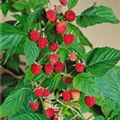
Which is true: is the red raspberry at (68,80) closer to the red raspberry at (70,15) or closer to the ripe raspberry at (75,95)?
the ripe raspberry at (75,95)

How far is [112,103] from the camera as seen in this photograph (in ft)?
2.28

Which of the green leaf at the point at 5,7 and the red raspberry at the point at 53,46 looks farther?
the green leaf at the point at 5,7

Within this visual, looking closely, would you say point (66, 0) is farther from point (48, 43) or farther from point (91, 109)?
point (91, 109)

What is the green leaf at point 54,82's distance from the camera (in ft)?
2.07

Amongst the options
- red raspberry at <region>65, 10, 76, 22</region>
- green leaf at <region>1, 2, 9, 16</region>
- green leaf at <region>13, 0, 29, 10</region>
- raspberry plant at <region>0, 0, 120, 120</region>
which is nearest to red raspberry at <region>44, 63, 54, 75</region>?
raspberry plant at <region>0, 0, 120, 120</region>

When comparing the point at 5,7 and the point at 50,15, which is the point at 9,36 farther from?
the point at 5,7

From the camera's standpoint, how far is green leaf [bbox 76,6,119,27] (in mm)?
608

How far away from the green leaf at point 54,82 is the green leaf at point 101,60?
70 mm

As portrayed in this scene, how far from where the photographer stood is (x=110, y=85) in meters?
0.68

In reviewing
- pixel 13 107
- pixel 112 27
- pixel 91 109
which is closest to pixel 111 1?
pixel 112 27

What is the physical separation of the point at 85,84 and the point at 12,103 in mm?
175

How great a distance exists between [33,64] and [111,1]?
854 millimetres

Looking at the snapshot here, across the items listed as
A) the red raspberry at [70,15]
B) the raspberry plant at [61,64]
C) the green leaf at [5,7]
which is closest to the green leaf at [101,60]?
the raspberry plant at [61,64]

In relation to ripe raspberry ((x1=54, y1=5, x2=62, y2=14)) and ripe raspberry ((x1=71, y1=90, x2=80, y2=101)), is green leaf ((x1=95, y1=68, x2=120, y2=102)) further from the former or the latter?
ripe raspberry ((x1=54, y1=5, x2=62, y2=14))
